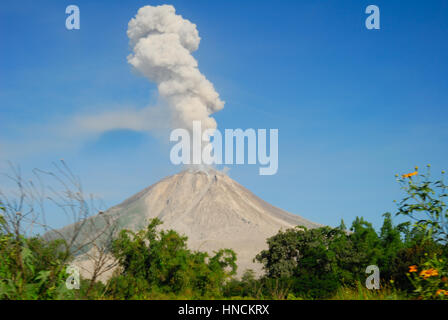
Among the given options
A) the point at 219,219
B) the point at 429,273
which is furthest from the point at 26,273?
the point at 219,219

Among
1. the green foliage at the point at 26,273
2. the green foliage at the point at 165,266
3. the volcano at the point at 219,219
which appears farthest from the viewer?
the volcano at the point at 219,219

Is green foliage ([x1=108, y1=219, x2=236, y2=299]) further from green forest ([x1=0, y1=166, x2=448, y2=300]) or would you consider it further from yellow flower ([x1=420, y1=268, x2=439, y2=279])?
yellow flower ([x1=420, y1=268, x2=439, y2=279])

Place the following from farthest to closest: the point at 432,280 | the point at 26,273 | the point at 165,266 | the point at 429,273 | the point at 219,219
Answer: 1. the point at 219,219
2. the point at 165,266
3. the point at 26,273
4. the point at 432,280
5. the point at 429,273

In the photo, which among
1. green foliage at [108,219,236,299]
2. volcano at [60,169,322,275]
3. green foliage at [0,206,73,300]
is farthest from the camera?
volcano at [60,169,322,275]

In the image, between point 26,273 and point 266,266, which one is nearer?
point 26,273

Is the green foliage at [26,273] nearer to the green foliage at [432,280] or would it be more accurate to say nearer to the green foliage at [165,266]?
the green foliage at [432,280]

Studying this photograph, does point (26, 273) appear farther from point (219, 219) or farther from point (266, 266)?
point (219, 219)

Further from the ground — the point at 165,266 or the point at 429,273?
the point at 429,273

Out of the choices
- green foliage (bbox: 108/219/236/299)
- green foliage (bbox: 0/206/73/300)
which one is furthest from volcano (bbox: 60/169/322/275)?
green foliage (bbox: 0/206/73/300)

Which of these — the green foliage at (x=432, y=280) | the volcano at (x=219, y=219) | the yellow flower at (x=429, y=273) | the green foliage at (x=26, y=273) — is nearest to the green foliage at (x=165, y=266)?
the green foliage at (x=26, y=273)
